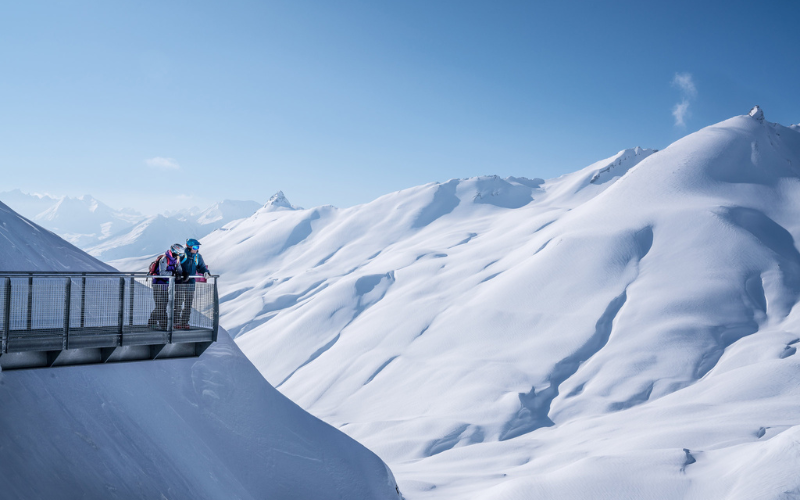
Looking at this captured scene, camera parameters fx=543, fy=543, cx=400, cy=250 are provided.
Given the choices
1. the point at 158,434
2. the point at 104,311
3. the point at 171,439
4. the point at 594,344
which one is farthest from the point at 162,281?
the point at 594,344

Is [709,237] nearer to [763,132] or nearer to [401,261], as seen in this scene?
[763,132]

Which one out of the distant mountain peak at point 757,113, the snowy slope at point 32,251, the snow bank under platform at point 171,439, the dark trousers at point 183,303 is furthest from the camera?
the distant mountain peak at point 757,113

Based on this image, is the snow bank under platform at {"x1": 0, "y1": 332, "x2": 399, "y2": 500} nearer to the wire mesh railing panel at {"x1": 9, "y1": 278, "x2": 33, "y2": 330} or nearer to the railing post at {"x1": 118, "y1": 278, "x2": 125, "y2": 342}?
the wire mesh railing panel at {"x1": 9, "y1": 278, "x2": 33, "y2": 330}

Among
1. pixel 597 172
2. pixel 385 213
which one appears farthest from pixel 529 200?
pixel 385 213

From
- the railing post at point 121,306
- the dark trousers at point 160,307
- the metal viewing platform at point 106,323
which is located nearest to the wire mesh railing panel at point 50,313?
the metal viewing platform at point 106,323

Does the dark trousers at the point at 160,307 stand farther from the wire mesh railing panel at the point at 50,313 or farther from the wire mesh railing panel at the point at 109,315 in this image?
the wire mesh railing panel at the point at 50,313

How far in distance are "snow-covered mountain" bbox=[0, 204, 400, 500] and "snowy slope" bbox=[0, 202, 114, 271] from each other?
0.16ft

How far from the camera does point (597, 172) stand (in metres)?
155

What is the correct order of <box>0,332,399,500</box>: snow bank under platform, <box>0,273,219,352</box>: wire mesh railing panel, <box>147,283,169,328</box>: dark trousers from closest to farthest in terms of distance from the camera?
<box>0,273,219,352</box>: wire mesh railing panel < <box>147,283,169,328</box>: dark trousers < <box>0,332,399,500</box>: snow bank under platform

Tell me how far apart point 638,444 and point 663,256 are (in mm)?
34899

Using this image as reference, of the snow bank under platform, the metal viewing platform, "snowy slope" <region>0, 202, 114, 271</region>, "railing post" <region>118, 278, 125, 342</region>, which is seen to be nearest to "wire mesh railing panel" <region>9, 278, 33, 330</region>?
the metal viewing platform

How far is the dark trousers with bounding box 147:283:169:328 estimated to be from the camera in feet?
41.5

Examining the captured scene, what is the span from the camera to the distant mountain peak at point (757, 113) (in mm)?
100438

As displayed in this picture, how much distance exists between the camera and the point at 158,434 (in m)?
17.3
